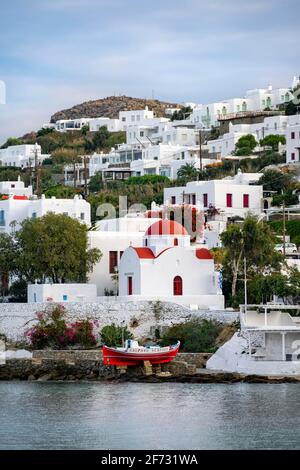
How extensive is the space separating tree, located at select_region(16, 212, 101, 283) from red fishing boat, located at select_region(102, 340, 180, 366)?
1119cm

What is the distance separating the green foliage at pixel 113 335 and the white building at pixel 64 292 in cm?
363

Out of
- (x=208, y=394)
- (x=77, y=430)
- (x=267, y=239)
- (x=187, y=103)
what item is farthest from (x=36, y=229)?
(x=187, y=103)

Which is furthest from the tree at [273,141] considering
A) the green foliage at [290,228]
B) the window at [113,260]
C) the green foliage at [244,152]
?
the window at [113,260]

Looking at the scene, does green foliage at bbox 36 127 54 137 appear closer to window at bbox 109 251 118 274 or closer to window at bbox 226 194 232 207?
window at bbox 226 194 232 207

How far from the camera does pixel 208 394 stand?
169ft

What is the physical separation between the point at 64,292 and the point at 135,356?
33.4ft

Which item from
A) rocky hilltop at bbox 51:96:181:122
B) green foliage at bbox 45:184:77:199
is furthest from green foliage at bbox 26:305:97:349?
rocky hilltop at bbox 51:96:181:122

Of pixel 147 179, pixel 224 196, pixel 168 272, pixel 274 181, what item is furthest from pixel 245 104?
pixel 168 272

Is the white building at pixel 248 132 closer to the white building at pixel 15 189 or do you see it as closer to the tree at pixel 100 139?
the white building at pixel 15 189

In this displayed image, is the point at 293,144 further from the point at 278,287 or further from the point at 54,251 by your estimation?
the point at 278,287

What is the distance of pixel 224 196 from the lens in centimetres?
8719

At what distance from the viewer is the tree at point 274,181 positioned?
91.8 meters
